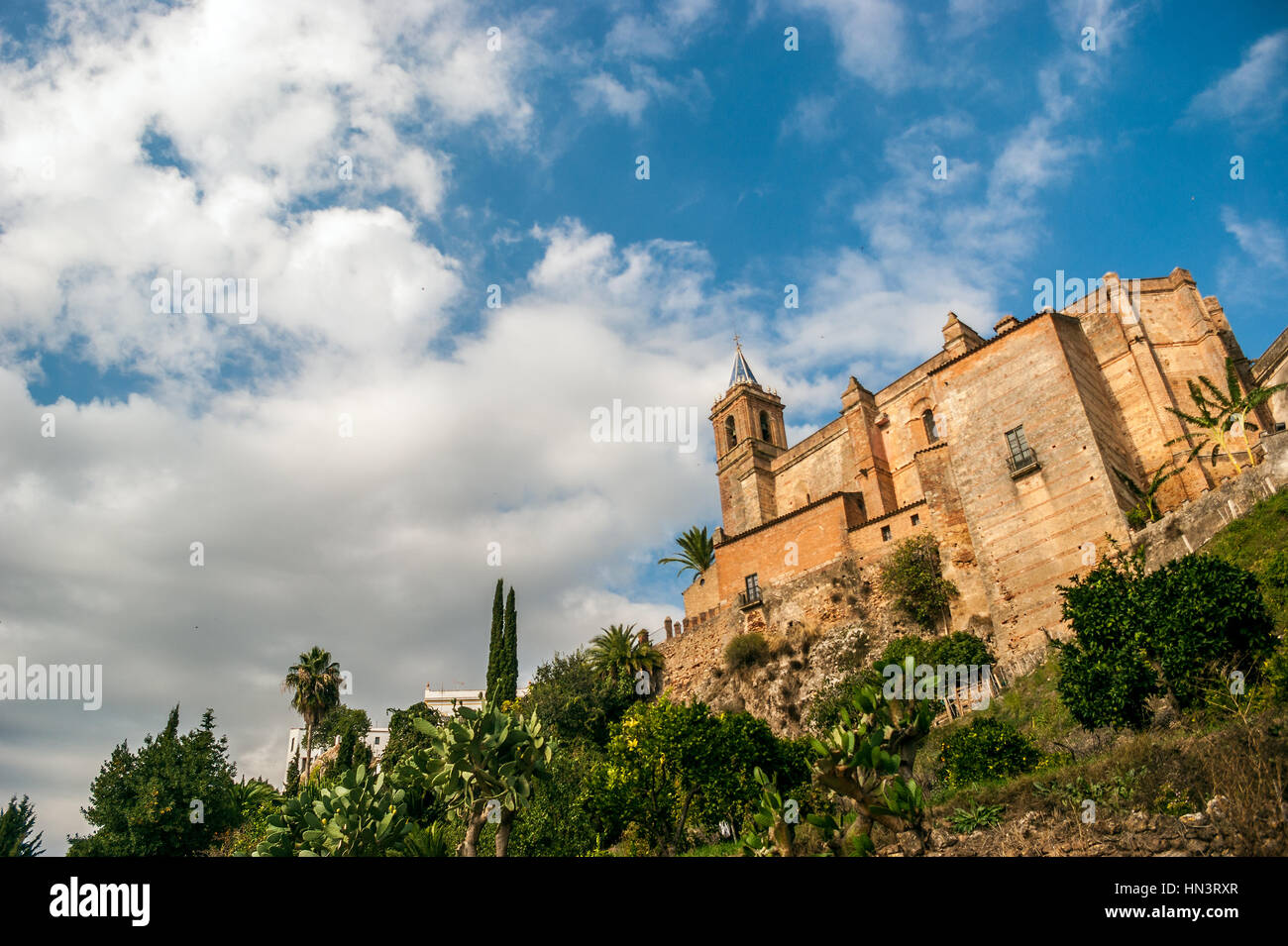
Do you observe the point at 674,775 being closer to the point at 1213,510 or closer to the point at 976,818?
the point at 976,818

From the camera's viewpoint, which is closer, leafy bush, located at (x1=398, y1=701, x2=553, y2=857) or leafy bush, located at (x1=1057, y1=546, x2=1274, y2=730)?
leafy bush, located at (x1=398, y1=701, x2=553, y2=857)

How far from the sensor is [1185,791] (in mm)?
8773

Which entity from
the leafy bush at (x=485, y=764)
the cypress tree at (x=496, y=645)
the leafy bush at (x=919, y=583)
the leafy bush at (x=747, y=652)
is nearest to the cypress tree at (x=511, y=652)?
the cypress tree at (x=496, y=645)

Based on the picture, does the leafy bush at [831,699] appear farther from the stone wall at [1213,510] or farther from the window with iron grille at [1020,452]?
the stone wall at [1213,510]

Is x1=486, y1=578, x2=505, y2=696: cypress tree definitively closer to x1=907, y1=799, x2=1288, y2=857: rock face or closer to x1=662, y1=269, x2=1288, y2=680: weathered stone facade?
x1=662, y1=269, x2=1288, y2=680: weathered stone facade

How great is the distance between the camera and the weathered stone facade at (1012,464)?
26859 mm

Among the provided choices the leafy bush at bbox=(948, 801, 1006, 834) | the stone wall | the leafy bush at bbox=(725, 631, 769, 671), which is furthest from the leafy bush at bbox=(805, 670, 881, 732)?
the leafy bush at bbox=(948, 801, 1006, 834)

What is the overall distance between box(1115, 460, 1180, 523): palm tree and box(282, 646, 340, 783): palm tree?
4423 centimetres

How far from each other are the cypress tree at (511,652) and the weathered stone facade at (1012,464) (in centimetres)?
918

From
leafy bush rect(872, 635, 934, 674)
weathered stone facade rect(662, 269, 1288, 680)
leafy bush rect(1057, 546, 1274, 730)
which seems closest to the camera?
leafy bush rect(1057, 546, 1274, 730)

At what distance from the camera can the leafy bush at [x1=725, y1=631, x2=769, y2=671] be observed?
3719 cm

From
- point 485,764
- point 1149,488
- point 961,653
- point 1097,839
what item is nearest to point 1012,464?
point 1149,488
